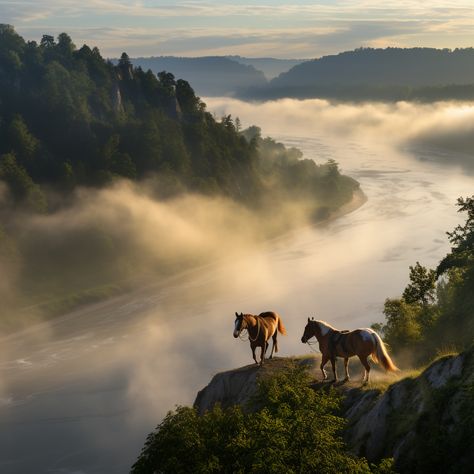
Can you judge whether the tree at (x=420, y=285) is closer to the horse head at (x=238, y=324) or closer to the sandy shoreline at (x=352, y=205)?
the horse head at (x=238, y=324)

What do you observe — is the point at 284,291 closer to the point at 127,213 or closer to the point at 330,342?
the point at 127,213

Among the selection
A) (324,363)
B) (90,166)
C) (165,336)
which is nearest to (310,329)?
(324,363)

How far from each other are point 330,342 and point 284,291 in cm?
7821

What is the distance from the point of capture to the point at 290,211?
15112 cm

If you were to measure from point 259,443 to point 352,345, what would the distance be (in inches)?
437

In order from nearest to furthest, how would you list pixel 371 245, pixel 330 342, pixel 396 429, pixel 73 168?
pixel 396 429, pixel 330 342, pixel 73 168, pixel 371 245

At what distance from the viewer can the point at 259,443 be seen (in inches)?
700

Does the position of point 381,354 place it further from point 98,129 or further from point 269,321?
point 98,129

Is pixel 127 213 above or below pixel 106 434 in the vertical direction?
above

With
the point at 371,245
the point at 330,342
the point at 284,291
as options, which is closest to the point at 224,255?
the point at 284,291

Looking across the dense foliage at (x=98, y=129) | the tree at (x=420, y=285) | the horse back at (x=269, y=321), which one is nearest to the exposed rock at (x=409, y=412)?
the horse back at (x=269, y=321)

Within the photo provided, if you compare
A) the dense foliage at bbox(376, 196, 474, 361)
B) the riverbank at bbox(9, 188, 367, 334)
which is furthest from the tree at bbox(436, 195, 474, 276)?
the riverbank at bbox(9, 188, 367, 334)

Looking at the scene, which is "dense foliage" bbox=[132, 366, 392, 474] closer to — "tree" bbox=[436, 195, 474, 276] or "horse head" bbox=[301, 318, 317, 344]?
"horse head" bbox=[301, 318, 317, 344]

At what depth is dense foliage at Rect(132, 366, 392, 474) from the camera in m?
17.1
